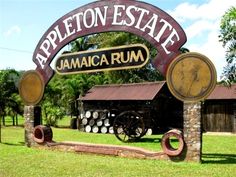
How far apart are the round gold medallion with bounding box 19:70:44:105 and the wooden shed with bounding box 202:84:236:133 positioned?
45.4ft

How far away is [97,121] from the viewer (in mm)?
28109

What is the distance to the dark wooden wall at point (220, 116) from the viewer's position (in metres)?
27.6

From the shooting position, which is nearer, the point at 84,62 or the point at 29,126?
the point at 84,62

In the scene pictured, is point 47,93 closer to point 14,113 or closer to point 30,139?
point 14,113

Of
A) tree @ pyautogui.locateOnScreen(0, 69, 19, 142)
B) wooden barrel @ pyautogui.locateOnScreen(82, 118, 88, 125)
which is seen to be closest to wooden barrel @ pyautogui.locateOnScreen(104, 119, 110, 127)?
wooden barrel @ pyautogui.locateOnScreen(82, 118, 88, 125)

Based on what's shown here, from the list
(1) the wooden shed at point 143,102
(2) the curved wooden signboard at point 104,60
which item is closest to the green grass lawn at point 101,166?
(2) the curved wooden signboard at point 104,60

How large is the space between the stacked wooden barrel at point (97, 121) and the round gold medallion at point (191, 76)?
1402 centimetres

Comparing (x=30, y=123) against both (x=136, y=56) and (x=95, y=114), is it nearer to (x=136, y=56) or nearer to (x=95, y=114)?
(x=136, y=56)

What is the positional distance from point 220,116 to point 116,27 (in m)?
15.4

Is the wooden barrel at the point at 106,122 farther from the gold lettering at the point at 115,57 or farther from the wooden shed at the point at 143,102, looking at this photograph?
the gold lettering at the point at 115,57

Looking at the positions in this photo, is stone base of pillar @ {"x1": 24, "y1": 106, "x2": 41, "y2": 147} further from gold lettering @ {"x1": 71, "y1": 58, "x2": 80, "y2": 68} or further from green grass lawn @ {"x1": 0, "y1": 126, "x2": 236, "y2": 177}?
gold lettering @ {"x1": 71, "y1": 58, "x2": 80, "y2": 68}

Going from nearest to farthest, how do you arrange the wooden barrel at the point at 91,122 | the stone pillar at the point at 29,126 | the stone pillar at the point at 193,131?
the stone pillar at the point at 193,131
the stone pillar at the point at 29,126
the wooden barrel at the point at 91,122

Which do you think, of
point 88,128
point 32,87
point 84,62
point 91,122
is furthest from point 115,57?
point 88,128

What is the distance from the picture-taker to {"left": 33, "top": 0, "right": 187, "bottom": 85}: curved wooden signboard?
13555 millimetres
